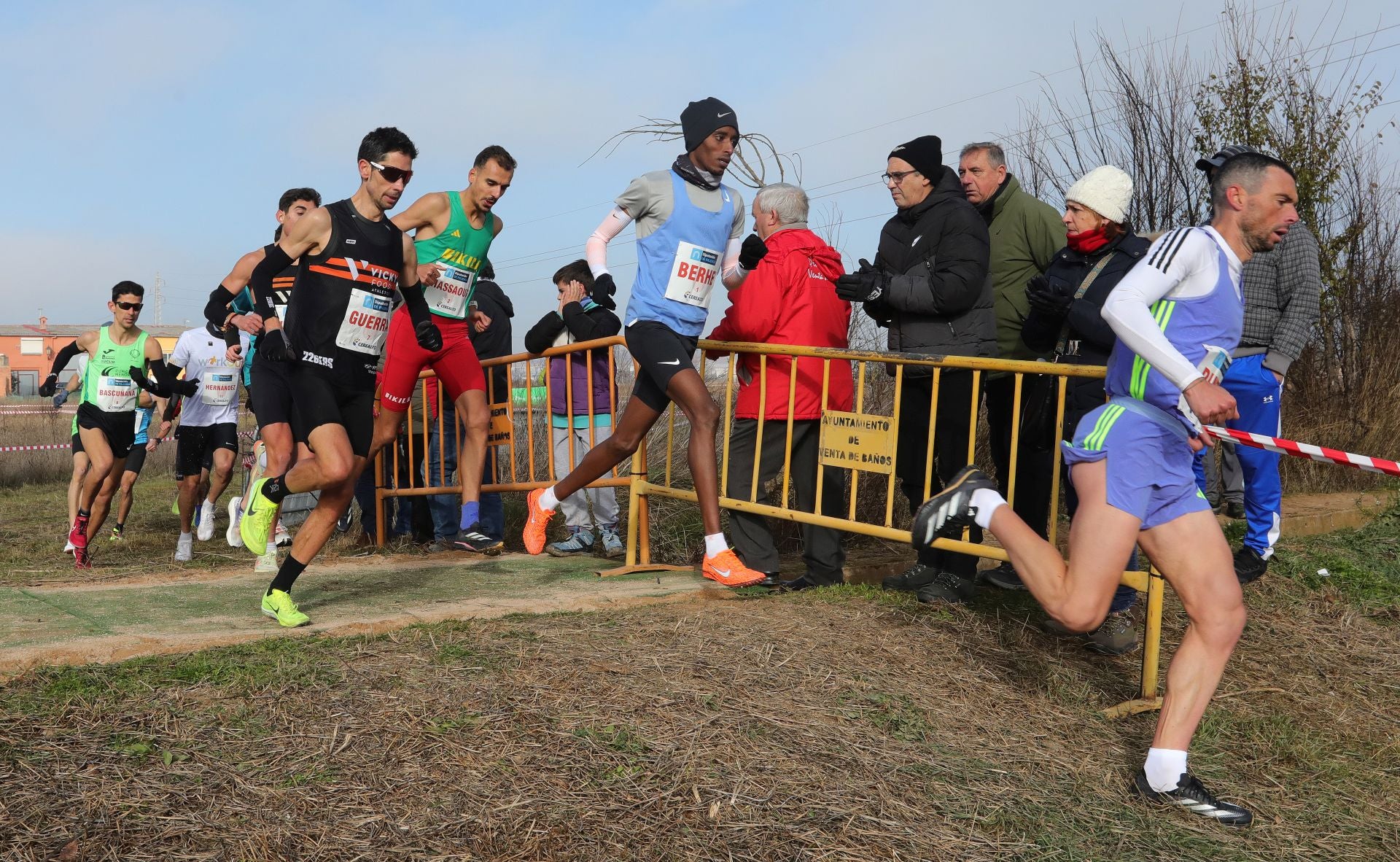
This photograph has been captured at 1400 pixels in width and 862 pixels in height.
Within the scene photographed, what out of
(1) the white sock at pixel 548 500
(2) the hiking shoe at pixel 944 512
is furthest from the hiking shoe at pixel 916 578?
(1) the white sock at pixel 548 500

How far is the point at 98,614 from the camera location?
5086 mm

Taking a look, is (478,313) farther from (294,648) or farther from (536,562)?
(294,648)

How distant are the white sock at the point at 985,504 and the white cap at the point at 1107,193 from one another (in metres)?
1.88

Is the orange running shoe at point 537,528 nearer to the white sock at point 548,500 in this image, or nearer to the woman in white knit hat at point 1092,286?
the white sock at point 548,500

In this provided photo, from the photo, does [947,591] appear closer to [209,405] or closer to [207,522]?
[209,405]

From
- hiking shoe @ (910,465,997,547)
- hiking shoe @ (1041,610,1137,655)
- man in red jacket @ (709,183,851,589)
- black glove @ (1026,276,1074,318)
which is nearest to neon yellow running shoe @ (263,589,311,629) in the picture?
man in red jacket @ (709,183,851,589)

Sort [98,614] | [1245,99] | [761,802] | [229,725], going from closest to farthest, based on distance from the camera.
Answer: [761,802]
[229,725]
[98,614]
[1245,99]

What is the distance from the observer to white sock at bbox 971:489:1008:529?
3.88 m

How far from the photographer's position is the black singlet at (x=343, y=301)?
5.26 metres

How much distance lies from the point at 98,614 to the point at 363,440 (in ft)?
4.54

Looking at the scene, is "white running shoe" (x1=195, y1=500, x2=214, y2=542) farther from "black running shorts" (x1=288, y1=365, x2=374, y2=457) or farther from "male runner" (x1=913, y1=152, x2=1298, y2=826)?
"male runner" (x1=913, y1=152, x2=1298, y2=826)

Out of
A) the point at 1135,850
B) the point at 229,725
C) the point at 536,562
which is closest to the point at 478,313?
the point at 536,562

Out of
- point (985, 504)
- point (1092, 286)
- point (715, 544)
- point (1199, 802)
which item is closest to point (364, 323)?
point (715, 544)

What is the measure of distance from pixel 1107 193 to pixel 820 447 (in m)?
1.82
